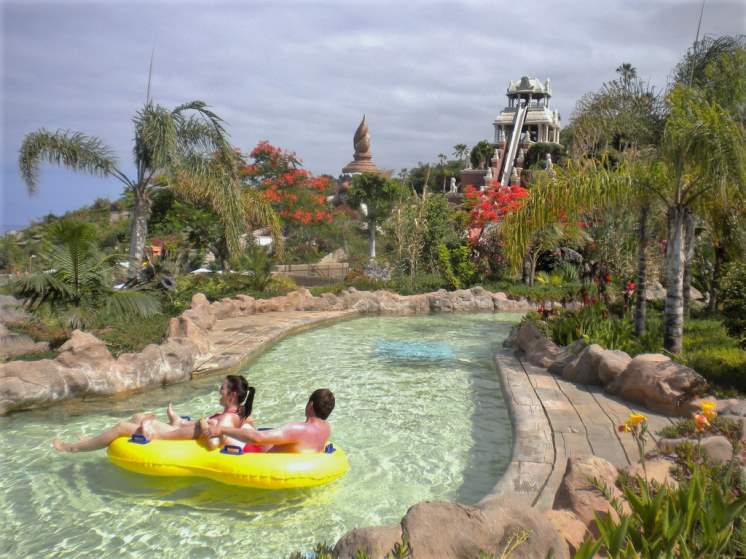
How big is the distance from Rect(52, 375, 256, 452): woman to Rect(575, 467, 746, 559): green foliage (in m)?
3.11

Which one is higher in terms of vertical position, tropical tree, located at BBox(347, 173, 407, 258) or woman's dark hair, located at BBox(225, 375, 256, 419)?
tropical tree, located at BBox(347, 173, 407, 258)

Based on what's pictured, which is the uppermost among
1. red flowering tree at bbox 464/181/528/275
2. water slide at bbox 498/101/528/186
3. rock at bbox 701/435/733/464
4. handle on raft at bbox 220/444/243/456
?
water slide at bbox 498/101/528/186

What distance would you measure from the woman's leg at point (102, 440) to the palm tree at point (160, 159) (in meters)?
6.17

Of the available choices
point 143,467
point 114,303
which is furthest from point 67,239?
point 143,467

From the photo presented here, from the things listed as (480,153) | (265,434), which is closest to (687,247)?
(265,434)

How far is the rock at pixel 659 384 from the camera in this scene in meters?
6.25

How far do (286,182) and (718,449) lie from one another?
21.4 meters

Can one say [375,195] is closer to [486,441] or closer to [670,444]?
[486,441]

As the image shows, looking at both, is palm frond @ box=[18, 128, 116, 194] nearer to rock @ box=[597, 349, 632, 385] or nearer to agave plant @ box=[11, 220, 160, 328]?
agave plant @ box=[11, 220, 160, 328]

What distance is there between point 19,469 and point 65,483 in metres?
0.60

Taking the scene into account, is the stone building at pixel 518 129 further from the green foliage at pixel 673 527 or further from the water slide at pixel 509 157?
the green foliage at pixel 673 527

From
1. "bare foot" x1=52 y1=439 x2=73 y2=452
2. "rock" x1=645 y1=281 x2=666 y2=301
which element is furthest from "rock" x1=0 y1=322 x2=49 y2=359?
"rock" x1=645 y1=281 x2=666 y2=301

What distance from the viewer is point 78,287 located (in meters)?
8.77

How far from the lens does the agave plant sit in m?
8.62
